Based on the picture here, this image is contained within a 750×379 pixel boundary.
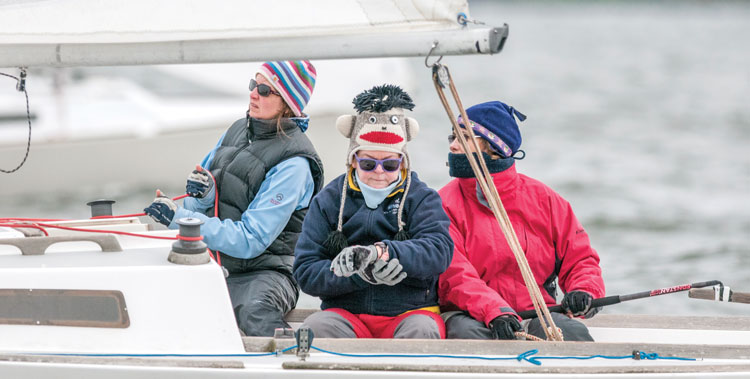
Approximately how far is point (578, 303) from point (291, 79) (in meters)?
1.42

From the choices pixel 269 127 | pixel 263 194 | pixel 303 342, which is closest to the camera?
pixel 303 342

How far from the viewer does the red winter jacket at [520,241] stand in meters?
4.07

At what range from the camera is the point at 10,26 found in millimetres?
3662

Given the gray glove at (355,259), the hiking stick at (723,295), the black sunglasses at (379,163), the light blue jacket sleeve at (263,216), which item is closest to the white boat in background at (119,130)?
the light blue jacket sleeve at (263,216)

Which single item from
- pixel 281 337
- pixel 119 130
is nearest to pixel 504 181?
pixel 281 337

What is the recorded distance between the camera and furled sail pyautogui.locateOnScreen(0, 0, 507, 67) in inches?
137

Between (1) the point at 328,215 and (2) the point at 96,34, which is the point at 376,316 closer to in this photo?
(1) the point at 328,215

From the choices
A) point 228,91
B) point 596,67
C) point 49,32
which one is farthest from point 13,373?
point 596,67

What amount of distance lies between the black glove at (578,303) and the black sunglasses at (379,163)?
2.65ft

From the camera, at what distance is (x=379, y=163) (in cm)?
375

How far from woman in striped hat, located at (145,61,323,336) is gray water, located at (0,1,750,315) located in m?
3.58

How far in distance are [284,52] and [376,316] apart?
1.04m

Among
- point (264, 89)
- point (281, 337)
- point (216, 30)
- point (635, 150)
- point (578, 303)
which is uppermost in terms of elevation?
point (216, 30)

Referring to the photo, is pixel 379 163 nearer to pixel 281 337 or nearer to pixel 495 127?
pixel 495 127
